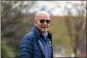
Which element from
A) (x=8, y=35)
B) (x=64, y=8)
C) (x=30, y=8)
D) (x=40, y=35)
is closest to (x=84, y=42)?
(x=64, y=8)

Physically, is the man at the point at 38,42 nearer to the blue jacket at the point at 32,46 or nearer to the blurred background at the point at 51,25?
the blue jacket at the point at 32,46

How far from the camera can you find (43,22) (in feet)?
15.4

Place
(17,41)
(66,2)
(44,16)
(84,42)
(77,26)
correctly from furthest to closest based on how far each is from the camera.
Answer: (84,42) < (77,26) < (66,2) < (17,41) < (44,16)

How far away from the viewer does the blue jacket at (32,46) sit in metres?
4.64

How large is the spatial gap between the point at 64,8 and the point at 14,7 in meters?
9.18

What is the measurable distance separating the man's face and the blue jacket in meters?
0.06

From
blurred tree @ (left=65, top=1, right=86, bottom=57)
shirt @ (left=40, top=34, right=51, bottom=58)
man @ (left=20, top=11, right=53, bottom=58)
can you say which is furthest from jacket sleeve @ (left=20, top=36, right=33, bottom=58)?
blurred tree @ (left=65, top=1, right=86, bottom=57)

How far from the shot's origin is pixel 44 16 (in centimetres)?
473

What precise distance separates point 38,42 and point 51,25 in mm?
29127

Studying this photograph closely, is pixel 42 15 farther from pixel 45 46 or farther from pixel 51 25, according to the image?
pixel 51 25

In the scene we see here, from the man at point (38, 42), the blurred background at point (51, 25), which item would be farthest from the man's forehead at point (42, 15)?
the blurred background at point (51, 25)

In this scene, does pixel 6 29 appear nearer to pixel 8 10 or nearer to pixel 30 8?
pixel 8 10

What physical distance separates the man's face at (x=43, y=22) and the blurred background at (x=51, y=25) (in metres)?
10.7

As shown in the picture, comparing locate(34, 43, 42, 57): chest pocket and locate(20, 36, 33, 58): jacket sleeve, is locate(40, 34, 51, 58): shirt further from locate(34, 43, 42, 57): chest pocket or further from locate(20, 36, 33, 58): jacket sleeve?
locate(20, 36, 33, 58): jacket sleeve
